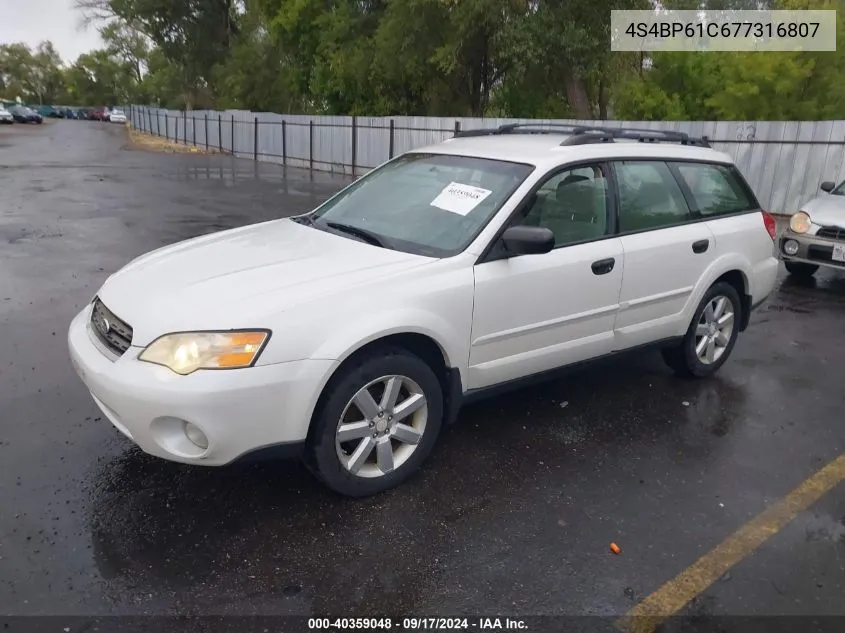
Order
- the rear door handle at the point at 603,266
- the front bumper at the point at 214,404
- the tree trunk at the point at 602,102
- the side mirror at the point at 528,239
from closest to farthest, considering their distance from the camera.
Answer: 1. the front bumper at the point at 214,404
2. the side mirror at the point at 528,239
3. the rear door handle at the point at 603,266
4. the tree trunk at the point at 602,102

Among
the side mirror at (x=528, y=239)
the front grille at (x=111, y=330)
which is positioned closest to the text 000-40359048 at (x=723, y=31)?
the side mirror at (x=528, y=239)

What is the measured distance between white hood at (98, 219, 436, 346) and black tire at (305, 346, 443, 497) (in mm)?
372

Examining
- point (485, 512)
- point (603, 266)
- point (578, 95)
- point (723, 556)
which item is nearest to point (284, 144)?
point (578, 95)

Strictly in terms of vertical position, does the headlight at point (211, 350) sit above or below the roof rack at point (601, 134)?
below

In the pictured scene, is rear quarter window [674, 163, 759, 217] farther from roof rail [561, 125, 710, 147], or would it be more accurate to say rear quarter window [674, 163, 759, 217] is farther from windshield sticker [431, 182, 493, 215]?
windshield sticker [431, 182, 493, 215]

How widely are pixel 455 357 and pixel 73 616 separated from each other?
1.92 meters

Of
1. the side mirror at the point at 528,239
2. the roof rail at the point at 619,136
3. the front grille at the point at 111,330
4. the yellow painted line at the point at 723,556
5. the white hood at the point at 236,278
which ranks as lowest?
the yellow painted line at the point at 723,556

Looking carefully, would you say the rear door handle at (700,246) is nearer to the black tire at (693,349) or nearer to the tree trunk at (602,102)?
the black tire at (693,349)

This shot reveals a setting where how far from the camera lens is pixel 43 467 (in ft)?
11.4

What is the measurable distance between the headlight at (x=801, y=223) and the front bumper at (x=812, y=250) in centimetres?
5

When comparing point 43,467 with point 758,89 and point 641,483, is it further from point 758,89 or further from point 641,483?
point 758,89

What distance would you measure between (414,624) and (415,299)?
139 centimetres

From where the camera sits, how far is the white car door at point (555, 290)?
357cm

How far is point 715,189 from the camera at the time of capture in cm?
493
